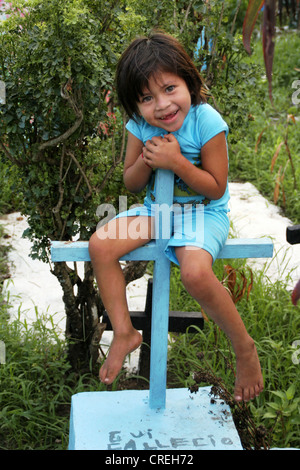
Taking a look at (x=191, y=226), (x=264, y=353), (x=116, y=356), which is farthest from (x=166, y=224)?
(x=264, y=353)

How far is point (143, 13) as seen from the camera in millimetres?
2307

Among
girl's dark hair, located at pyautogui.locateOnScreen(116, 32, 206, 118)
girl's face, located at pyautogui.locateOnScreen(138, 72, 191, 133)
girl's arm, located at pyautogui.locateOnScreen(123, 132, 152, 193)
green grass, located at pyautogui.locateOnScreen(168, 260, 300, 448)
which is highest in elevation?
girl's dark hair, located at pyautogui.locateOnScreen(116, 32, 206, 118)

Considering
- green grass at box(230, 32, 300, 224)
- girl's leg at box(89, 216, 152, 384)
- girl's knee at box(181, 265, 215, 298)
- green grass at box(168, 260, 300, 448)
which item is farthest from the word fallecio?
green grass at box(230, 32, 300, 224)

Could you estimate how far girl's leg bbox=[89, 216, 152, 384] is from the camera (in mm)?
1817

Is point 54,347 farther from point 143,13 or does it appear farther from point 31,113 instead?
point 143,13

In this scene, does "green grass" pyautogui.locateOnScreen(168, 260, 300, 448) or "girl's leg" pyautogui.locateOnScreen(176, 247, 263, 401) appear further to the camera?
"green grass" pyautogui.locateOnScreen(168, 260, 300, 448)

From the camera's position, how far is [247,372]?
1.87 m

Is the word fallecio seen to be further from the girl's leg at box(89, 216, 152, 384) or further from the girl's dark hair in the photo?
the girl's dark hair

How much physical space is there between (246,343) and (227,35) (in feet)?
4.27

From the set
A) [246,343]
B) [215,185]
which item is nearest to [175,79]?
[215,185]

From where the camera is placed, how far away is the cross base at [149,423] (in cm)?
181

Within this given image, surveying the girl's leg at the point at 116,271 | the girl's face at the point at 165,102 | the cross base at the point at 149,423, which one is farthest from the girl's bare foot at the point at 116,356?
the girl's face at the point at 165,102

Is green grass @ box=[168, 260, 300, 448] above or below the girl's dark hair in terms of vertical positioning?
below

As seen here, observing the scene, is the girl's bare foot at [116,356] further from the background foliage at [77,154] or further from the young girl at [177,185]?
the background foliage at [77,154]
